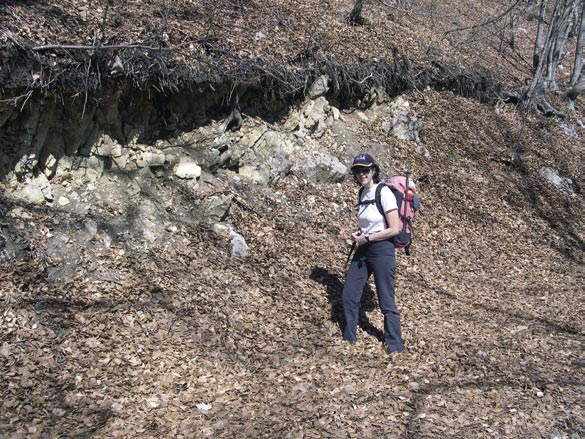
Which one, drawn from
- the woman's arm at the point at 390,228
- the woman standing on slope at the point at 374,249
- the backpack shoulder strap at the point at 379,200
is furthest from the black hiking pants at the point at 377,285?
the backpack shoulder strap at the point at 379,200

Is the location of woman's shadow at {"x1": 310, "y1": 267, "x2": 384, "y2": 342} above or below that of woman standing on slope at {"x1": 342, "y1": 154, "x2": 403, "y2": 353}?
below

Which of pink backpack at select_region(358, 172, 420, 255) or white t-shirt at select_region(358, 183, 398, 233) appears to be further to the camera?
pink backpack at select_region(358, 172, 420, 255)

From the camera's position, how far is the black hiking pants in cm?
533

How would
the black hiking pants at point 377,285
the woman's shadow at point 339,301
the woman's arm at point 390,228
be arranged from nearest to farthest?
the woman's arm at point 390,228 → the black hiking pants at point 377,285 → the woman's shadow at point 339,301

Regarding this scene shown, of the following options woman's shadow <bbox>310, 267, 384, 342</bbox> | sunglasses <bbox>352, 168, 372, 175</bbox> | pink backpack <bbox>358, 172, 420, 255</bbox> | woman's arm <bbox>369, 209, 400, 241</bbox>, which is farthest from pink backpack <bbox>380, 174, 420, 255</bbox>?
woman's shadow <bbox>310, 267, 384, 342</bbox>

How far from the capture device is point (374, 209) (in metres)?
5.30

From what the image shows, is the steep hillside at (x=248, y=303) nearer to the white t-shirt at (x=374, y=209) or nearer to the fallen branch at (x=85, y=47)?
the fallen branch at (x=85, y=47)

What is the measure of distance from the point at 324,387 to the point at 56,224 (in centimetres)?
326

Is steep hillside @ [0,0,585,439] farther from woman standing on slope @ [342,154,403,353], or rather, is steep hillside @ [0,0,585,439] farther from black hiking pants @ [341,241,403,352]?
woman standing on slope @ [342,154,403,353]

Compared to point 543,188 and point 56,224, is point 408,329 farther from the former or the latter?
point 543,188

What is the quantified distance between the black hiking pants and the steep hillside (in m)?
0.22

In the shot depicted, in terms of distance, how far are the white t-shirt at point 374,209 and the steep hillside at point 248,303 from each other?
4.42 feet

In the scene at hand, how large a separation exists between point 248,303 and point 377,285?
1.55 metres

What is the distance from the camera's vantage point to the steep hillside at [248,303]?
4.55 m
